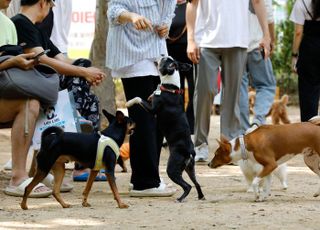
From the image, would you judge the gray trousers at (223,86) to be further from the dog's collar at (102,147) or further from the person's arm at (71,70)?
the dog's collar at (102,147)

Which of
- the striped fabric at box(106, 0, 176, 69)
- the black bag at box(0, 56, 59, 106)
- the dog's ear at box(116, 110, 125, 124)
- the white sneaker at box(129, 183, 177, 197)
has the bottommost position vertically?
the white sneaker at box(129, 183, 177, 197)

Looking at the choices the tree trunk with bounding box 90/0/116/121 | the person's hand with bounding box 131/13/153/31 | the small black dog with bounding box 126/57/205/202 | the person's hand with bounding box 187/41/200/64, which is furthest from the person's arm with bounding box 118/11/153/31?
the tree trunk with bounding box 90/0/116/121

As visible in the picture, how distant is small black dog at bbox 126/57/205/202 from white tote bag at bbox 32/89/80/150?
684 millimetres

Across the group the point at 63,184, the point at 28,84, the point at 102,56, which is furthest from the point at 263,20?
the point at 102,56

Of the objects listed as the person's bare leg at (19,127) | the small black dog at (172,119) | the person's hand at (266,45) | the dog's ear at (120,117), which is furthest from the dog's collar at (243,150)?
the person's hand at (266,45)

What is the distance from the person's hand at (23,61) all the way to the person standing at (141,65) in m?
0.72

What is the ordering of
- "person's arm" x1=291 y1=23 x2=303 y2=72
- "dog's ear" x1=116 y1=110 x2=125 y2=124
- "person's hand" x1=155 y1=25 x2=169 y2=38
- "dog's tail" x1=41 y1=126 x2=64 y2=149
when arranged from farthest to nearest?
"person's arm" x1=291 y1=23 x2=303 y2=72 → "person's hand" x1=155 y1=25 x2=169 y2=38 → "dog's ear" x1=116 y1=110 x2=125 y2=124 → "dog's tail" x1=41 y1=126 x2=64 y2=149

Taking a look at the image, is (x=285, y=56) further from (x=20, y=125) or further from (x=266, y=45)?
(x=20, y=125)

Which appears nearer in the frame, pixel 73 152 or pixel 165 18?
pixel 73 152

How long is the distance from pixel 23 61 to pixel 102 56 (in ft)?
20.0

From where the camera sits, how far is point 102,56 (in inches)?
539

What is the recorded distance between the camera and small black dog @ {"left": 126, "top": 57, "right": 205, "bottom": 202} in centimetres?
754

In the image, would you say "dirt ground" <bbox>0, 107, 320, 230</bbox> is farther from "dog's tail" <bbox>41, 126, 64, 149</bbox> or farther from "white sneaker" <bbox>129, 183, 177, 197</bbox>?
"dog's tail" <bbox>41, 126, 64, 149</bbox>

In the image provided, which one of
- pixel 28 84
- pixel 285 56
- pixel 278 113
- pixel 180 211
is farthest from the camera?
pixel 285 56
